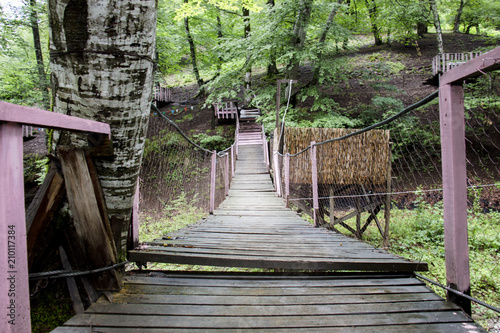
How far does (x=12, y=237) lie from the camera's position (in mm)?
781

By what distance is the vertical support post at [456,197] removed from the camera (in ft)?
4.12

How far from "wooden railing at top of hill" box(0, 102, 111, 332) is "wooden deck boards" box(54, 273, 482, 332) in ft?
1.34

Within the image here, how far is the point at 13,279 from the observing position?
0.78m

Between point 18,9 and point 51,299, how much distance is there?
35.3ft

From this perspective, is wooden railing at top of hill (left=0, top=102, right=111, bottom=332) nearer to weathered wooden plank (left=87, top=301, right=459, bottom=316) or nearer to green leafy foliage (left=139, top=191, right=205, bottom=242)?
weathered wooden plank (left=87, top=301, right=459, bottom=316)

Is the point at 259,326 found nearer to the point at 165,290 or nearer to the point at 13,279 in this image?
the point at 165,290

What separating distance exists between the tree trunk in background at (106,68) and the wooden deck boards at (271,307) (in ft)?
2.02

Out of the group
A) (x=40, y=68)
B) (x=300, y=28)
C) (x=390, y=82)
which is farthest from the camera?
(x=390, y=82)

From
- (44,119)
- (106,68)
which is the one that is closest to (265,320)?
(44,119)

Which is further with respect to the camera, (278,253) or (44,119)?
(278,253)

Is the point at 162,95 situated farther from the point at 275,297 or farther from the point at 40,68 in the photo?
the point at 275,297

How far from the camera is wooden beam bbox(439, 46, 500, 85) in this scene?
104 centimetres

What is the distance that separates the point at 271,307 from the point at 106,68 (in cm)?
144

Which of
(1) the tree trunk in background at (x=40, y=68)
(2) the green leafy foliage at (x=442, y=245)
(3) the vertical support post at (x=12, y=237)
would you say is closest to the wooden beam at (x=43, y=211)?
(3) the vertical support post at (x=12, y=237)
